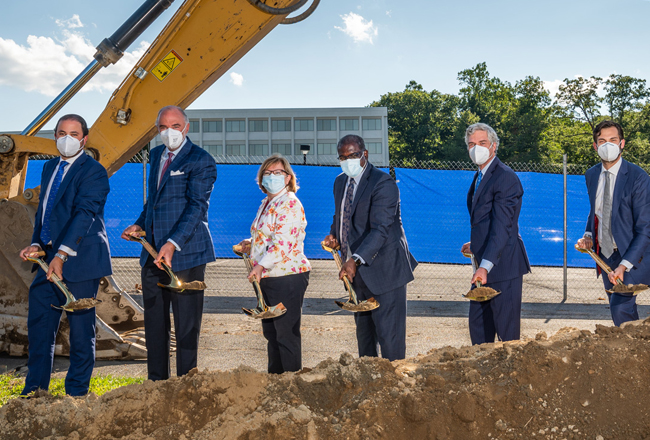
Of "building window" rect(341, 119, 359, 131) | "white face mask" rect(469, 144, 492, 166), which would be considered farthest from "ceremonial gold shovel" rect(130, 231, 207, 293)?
"building window" rect(341, 119, 359, 131)

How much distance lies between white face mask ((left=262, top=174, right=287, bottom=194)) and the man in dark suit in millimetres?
470

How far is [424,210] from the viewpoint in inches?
379

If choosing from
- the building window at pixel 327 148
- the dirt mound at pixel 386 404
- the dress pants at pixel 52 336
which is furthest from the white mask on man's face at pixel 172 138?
the building window at pixel 327 148

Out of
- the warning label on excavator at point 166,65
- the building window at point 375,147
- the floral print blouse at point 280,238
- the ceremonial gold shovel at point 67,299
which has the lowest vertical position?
the ceremonial gold shovel at point 67,299

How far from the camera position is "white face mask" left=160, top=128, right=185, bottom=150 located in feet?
12.7

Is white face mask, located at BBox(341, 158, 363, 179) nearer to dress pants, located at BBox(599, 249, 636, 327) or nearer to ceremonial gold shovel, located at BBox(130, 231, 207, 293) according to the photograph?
ceremonial gold shovel, located at BBox(130, 231, 207, 293)

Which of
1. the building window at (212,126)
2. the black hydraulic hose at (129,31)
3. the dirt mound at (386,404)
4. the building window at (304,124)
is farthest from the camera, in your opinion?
the building window at (212,126)

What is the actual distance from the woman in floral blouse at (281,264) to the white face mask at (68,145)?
1.36m

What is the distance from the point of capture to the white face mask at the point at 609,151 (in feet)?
14.0

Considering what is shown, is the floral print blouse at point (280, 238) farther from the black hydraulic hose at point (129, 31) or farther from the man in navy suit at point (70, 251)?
the black hydraulic hose at point (129, 31)

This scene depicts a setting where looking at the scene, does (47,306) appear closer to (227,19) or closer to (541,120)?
(227,19)

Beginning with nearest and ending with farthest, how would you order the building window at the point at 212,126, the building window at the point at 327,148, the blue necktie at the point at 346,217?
the blue necktie at the point at 346,217, the building window at the point at 327,148, the building window at the point at 212,126

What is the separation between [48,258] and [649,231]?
437 centimetres

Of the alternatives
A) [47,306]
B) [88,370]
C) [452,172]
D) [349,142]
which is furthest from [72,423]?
[452,172]
